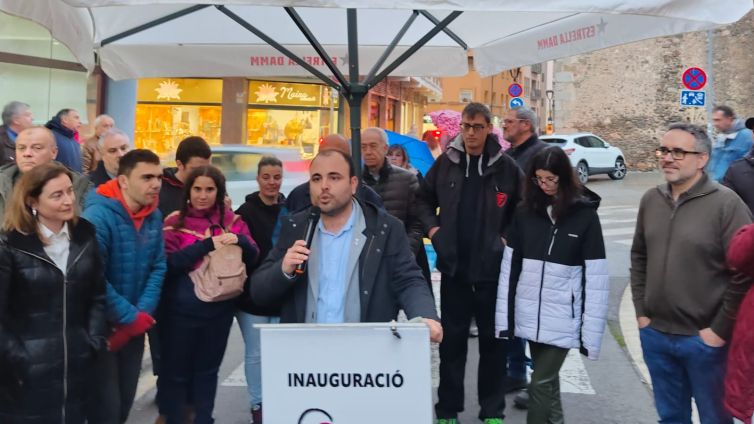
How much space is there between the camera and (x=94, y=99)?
15.1 metres

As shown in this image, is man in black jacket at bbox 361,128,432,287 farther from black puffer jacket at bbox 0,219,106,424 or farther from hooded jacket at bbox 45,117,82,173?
hooded jacket at bbox 45,117,82,173

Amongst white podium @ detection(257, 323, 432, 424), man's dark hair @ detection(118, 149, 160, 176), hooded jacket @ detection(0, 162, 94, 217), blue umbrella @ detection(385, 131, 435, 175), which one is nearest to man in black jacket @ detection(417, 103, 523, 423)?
man's dark hair @ detection(118, 149, 160, 176)

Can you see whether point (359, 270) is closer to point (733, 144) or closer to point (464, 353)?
point (464, 353)

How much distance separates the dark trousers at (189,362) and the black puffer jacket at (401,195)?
1452 mm

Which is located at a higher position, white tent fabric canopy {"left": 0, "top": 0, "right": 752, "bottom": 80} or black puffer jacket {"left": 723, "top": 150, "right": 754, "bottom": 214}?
white tent fabric canopy {"left": 0, "top": 0, "right": 752, "bottom": 80}

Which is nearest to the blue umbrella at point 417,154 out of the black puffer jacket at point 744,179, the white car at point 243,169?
the white car at point 243,169

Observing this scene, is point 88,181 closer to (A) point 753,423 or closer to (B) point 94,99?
(A) point 753,423

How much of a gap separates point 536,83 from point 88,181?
8303cm

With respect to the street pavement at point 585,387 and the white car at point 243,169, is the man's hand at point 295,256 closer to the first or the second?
the street pavement at point 585,387

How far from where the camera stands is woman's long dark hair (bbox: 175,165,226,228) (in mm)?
4651

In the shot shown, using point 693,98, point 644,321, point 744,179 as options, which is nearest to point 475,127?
point 644,321

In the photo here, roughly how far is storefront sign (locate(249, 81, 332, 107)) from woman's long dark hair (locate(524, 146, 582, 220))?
1802 cm

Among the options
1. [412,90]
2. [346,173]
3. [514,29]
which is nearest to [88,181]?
[346,173]

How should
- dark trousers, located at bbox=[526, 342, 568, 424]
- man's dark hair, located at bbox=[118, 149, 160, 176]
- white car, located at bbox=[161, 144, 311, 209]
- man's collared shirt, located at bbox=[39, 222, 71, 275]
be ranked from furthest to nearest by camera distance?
white car, located at bbox=[161, 144, 311, 209] → dark trousers, located at bbox=[526, 342, 568, 424] → man's dark hair, located at bbox=[118, 149, 160, 176] → man's collared shirt, located at bbox=[39, 222, 71, 275]
